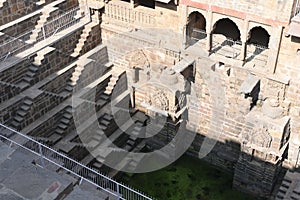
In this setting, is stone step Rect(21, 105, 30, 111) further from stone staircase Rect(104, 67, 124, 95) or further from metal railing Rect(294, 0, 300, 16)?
metal railing Rect(294, 0, 300, 16)

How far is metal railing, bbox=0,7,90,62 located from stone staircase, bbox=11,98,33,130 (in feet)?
6.62

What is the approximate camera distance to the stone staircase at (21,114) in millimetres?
16344

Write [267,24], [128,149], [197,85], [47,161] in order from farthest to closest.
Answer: [128,149] → [197,85] → [267,24] → [47,161]

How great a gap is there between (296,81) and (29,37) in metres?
11.1

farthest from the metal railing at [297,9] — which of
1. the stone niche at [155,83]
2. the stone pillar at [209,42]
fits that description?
the stone niche at [155,83]

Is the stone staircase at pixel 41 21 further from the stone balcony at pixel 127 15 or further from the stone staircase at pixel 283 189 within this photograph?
the stone staircase at pixel 283 189

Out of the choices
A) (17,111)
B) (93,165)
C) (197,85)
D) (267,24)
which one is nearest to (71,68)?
(17,111)

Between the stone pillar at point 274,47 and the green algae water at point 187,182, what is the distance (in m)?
5.19

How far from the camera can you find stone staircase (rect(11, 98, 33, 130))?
16344mm

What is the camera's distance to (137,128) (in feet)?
62.4

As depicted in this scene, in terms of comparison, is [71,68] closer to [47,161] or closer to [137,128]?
[137,128]

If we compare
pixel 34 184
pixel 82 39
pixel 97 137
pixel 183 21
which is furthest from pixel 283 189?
pixel 82 39

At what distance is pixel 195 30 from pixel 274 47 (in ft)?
12.2

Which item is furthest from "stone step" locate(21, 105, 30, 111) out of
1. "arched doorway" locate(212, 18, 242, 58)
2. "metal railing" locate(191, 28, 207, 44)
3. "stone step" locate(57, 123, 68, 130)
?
"arched doorway" locate(212, 18, 242, 58)
